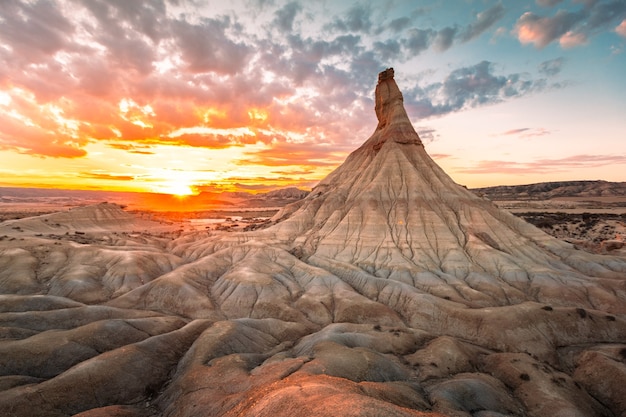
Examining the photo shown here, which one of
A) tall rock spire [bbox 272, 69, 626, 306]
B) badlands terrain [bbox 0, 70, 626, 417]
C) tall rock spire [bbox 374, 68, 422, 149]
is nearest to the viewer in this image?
badlands terrain [bbox 0, 70, 626, 417]

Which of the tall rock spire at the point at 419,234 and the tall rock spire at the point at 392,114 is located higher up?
the tall rock spire at the point at 392,114

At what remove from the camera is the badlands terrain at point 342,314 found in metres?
28.0

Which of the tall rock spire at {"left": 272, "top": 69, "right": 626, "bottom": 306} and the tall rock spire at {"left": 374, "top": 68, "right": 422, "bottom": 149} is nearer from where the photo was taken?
the tall rock spire at {"left": 272, "top": 69, "right": 626, "bottom": 306}

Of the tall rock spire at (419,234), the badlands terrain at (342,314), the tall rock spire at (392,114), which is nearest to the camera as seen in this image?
the badlands terrain at (342,314)

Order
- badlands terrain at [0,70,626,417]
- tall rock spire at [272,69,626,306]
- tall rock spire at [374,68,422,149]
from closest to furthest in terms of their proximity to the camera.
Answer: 1. badlands terrain at [0,70,626,417]
2. tall rock spire at [272,69,626,306]
3. tall rock spire at [374,68,422,149]

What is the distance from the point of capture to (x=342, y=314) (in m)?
52.5

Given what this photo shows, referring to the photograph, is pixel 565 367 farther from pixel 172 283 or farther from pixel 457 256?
pixel 172 283

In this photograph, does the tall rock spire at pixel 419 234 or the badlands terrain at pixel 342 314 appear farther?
the tall rock spire at pixel 419 234

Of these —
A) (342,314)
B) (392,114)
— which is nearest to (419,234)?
(342,314)

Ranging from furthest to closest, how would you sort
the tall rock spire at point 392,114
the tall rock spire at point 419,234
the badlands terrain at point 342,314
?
the tall rock spire at point 392,114 → the tall rock spire at point 419,234 → the badlands terrain at point 342,314

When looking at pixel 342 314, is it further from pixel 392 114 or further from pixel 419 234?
pixel 392 114

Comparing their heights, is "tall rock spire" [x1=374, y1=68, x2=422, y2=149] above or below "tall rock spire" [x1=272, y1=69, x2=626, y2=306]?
above

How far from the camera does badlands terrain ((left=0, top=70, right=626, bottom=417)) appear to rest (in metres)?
28.0

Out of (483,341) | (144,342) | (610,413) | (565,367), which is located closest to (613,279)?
(565,367)
